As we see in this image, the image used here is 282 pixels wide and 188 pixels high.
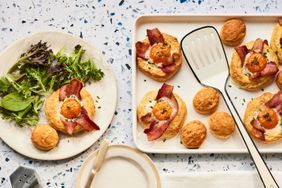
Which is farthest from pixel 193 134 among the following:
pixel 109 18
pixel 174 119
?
pixel 109 18

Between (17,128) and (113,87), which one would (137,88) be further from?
(17,128)

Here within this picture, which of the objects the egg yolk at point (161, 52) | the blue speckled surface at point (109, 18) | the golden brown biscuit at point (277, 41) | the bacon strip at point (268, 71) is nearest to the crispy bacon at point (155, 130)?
Result: the blue speckled surface at point (109, 18)

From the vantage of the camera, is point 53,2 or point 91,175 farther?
point 53,2

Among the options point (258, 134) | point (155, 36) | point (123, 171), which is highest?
point (155, 36)

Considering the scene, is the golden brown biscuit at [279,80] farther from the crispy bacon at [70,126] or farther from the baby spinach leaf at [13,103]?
the baby spinach leaf at [13,103]

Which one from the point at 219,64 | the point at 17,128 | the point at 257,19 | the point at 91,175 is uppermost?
the point at 257,19

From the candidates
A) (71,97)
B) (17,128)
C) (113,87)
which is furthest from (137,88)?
(17,128)

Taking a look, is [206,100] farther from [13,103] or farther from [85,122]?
[13,103]
